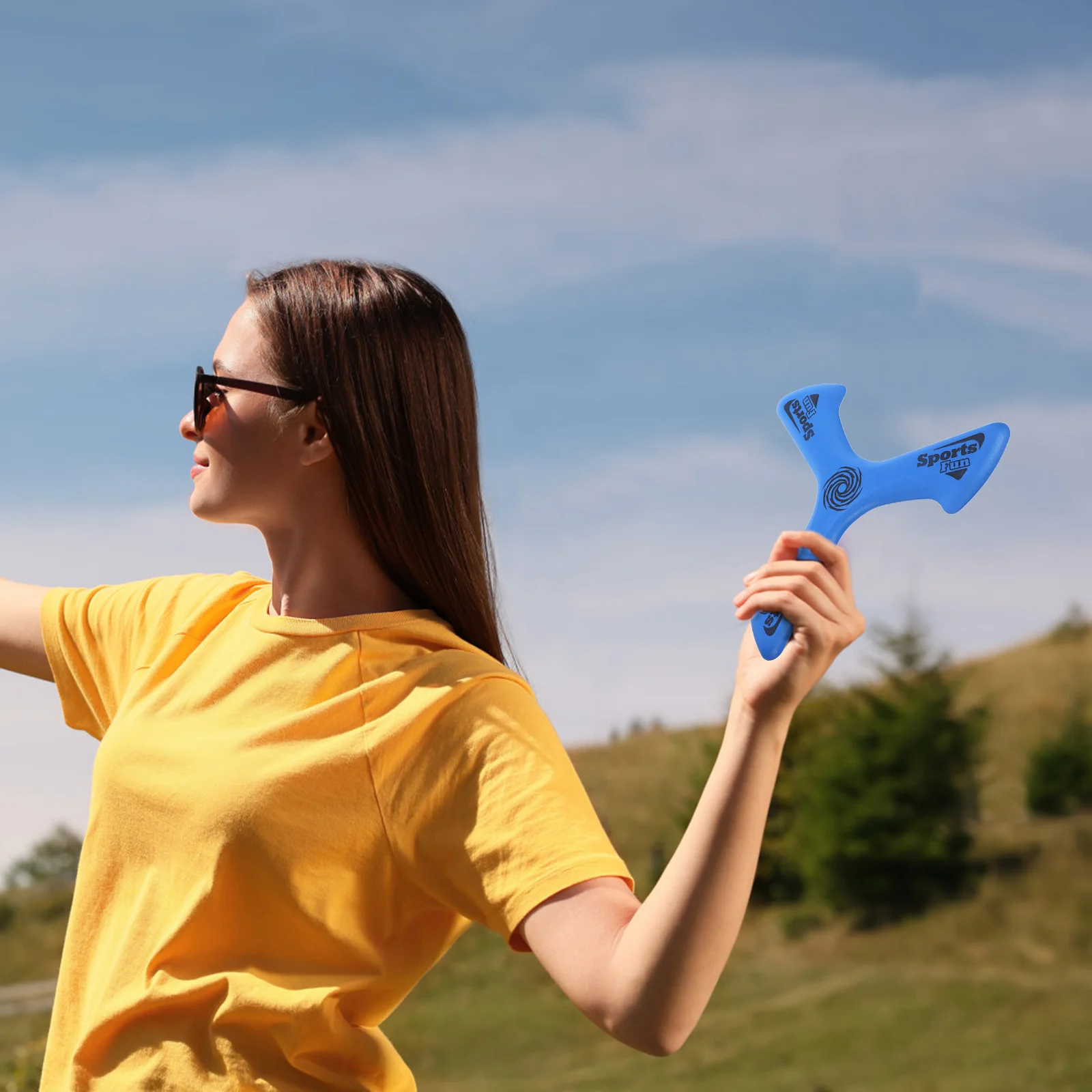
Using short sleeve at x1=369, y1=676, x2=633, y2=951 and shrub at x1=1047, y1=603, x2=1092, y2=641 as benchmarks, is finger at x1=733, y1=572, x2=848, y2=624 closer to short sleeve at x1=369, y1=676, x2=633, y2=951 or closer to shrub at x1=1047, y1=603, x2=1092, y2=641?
short sleeve at x1=369, y1=676, x2=633, y2=951

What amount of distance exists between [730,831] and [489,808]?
1.14 feet

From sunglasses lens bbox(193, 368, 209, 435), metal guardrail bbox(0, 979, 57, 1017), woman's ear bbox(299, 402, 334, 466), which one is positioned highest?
sunglasses lens bbox(193, 368, 209, 435)

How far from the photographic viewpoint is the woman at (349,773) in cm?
139

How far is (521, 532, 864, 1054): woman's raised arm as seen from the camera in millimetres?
1344

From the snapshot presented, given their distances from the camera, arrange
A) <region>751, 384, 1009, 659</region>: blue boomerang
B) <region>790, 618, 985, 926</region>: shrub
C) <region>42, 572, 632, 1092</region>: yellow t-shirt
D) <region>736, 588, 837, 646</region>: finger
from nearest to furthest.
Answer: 1. <region>736, 588, 837, 646</region>: finger
2. <region>751, 384, 1009, 659</region>: blue boomerang
3. <region>42, 572, 632, 1092</region>: yellow t-shirt
4. <region>790, 618, 985, 926</region>: shrub

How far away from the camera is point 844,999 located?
17922 mm

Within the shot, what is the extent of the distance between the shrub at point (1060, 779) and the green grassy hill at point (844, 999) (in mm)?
218

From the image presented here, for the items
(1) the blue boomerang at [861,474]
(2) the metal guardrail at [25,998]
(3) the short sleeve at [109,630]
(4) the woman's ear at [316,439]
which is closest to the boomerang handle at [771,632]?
(1) the blue boomerang at [861,474]

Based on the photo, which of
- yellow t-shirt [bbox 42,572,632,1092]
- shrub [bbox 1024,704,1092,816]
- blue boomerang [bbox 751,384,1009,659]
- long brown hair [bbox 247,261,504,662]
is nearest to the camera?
blue boomerang [bbox 751,384,1009,659]

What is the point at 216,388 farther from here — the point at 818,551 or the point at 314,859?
the point at 818,551

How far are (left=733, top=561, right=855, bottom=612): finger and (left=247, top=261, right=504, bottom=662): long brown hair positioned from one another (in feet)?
2.04

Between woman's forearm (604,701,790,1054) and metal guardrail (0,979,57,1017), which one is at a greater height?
woman's forearm (604,701,790,1054)

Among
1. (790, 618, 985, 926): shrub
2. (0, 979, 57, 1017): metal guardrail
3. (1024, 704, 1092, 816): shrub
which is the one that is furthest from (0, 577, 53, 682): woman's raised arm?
(1024, 704, 1092, 816): shrub

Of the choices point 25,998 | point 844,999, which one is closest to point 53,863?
point 25,998
